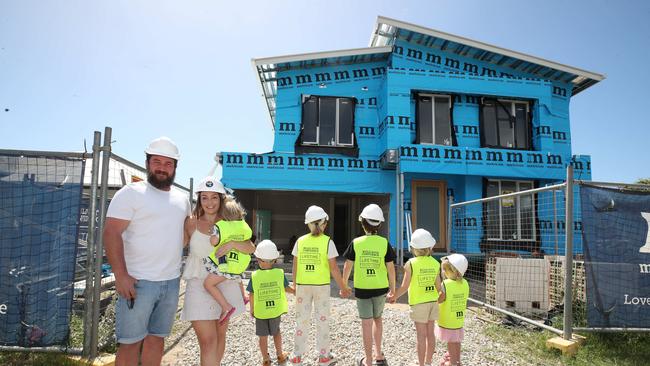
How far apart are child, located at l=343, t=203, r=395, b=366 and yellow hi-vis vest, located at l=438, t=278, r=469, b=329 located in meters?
0.61

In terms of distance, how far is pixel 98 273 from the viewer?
13.1 ft

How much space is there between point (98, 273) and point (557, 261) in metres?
7.47

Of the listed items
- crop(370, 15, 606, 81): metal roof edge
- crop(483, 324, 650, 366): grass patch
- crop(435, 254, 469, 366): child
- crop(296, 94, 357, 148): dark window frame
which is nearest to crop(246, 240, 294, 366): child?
crop(435, 254, 469, 366): child

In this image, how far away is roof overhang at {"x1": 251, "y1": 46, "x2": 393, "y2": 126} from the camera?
1269 cm

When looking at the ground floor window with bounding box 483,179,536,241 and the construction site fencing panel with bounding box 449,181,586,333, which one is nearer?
the construction site fencing panel with bounding box 449,181,586,333

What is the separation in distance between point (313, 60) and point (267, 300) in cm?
1068

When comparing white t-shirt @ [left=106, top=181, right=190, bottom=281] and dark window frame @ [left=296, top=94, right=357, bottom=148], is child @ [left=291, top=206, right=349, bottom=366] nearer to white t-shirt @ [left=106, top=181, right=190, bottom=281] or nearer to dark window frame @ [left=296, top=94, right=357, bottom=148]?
white t-shirt @ [left=106, top=181, right=190, bottom=281]

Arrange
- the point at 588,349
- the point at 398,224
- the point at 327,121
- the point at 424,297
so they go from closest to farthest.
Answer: the point at 424,297, the point at 588,349, the point at 398,224, the point at 327,121

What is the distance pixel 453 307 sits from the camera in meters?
4.04

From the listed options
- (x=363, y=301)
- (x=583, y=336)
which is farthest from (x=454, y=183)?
(x=363, y=301)

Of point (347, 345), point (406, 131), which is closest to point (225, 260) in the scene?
point (347, 345)

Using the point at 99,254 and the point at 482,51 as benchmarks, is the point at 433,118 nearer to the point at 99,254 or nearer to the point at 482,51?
the point at 482,51

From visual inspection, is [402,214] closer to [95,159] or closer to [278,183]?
[278,183]

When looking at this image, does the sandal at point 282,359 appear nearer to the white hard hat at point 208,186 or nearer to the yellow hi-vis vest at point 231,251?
the yellow hi-vis vest at point 231,251
